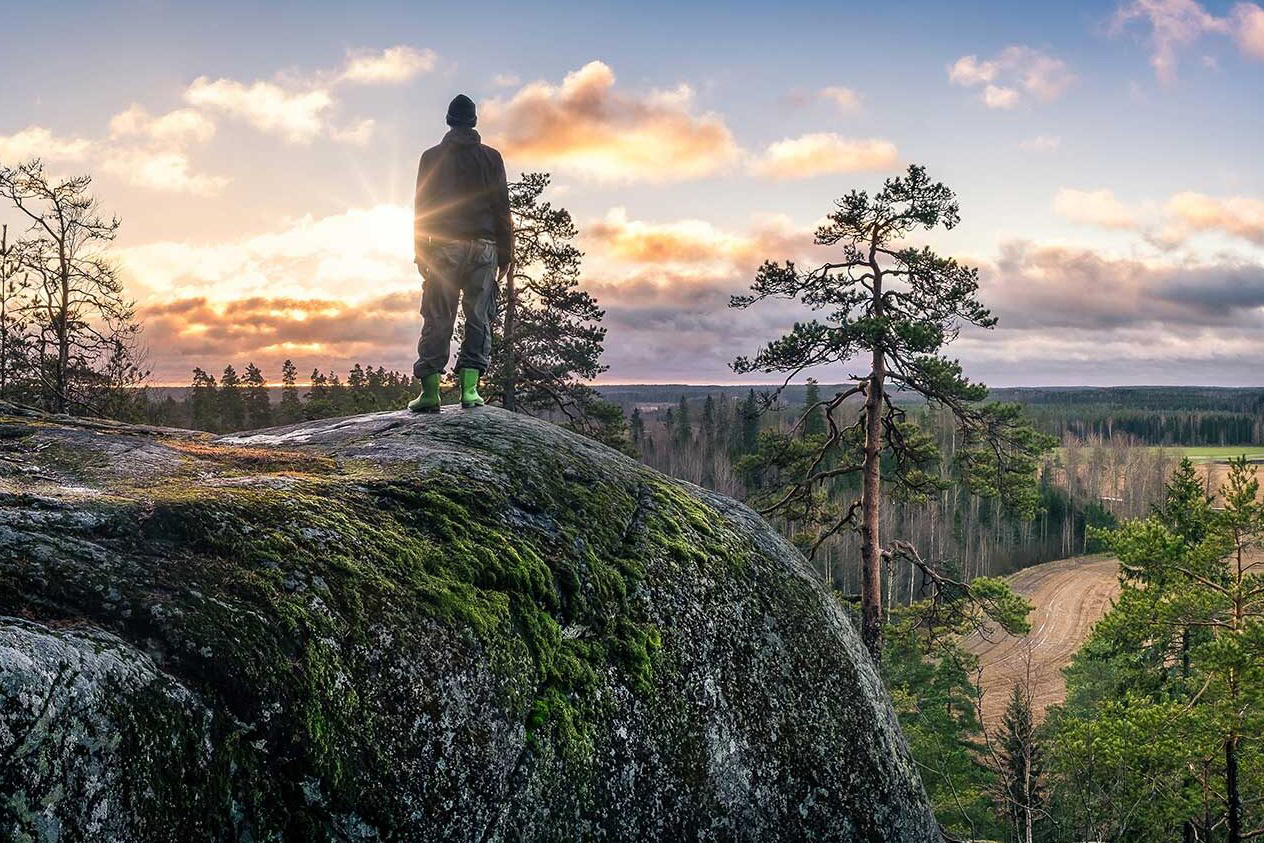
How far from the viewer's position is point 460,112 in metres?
6.75

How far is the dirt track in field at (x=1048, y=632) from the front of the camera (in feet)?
141

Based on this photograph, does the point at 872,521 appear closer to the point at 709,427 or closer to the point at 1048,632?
the point at 1048,632

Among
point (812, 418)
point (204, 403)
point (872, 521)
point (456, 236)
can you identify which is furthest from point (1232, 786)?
point (204, 403)

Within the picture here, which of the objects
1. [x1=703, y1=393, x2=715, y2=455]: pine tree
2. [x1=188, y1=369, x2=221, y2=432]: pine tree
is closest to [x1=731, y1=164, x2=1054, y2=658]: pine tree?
[x1=188, y1=369, x2=221, y2=432]: pine tree

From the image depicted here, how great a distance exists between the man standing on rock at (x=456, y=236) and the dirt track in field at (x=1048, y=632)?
35743mm

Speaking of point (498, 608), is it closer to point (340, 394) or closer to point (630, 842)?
point (630, 842)

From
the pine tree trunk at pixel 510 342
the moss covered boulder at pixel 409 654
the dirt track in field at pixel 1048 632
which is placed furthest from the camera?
the dirt track in field at pixel 1048 632

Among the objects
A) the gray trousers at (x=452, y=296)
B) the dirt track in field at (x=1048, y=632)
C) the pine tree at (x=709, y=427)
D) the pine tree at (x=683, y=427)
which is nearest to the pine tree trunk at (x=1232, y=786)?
the gray trousers at (x=452, y=296)

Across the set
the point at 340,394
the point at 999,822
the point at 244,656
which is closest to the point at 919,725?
the point at 999,822

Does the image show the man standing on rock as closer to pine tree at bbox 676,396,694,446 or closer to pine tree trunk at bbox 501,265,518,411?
pine tree trunk at bbox 501,265,518,411

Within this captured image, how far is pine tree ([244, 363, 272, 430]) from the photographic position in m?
52.9

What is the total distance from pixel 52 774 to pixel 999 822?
101 ft

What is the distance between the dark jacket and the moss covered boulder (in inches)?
80.7

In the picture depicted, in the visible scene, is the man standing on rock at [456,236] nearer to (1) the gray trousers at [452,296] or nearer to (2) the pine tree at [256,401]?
(1) the gray trousers at [452,296]
